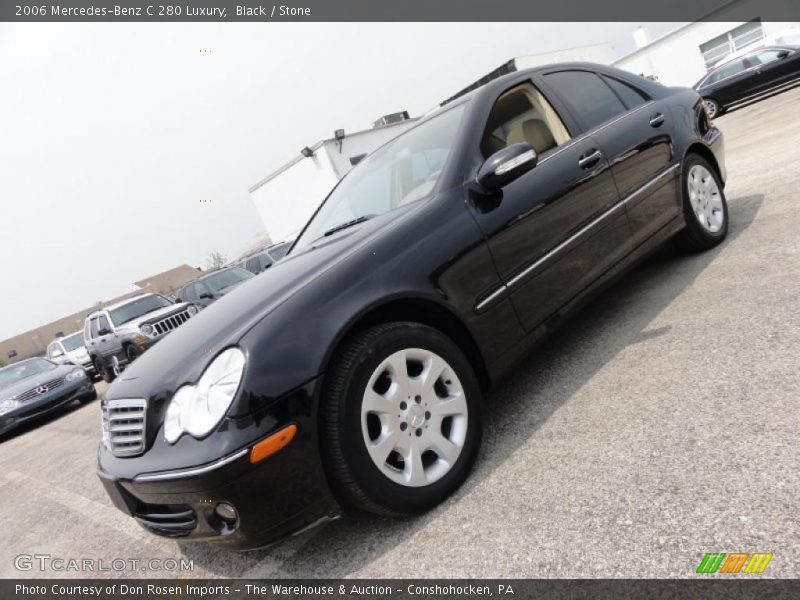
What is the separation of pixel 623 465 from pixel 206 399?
59.4 inches

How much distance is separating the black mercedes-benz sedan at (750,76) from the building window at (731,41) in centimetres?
1457

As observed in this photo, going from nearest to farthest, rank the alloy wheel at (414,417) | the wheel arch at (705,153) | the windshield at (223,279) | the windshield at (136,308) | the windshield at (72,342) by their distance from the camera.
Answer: the alloy wheel at (414,417) → the wheel arch at (705,153) → the windshield at (136,308) → the windshield at (223,279) → the windshield at (72,342)

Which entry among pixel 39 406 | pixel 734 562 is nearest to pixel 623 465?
pixel 734 562

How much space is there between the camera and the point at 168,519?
2086mm

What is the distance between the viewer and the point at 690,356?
2.65 meters

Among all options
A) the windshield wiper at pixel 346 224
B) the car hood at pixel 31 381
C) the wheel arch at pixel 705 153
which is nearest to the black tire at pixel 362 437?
the windshield wiper at pixel 346 224

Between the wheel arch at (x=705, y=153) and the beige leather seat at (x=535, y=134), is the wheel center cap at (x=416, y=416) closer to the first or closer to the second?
the beige leather seat at (x=535, y=134)

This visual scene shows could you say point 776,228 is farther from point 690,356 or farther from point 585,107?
point 690,356

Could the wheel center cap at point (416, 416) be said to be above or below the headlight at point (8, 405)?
below

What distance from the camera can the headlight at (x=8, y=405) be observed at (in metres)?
9.12

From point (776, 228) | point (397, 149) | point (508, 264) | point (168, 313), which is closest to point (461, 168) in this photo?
point (508, 264)

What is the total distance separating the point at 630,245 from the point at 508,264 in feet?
3.66

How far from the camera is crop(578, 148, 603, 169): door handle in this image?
3.14m

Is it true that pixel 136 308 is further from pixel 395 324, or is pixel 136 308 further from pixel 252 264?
pixel 395 324
